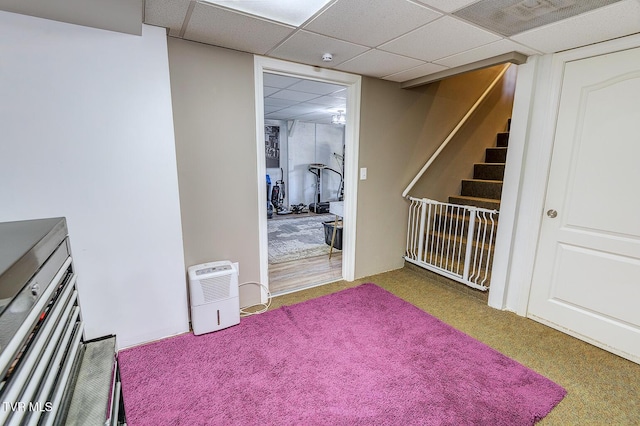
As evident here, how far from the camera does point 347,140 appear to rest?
9.90 feet

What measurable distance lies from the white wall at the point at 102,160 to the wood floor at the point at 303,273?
43.8 inches

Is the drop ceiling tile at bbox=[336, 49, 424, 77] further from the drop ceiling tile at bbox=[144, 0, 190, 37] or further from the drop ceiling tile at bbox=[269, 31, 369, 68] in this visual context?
the drop ceiling tile at bbox=[144, 0, 190, 37]

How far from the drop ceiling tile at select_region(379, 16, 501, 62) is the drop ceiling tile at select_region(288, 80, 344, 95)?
1.31 m

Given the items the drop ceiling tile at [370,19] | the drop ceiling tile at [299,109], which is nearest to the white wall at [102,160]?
the drop ceiling tile at [370,19]

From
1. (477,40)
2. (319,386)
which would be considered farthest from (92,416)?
(477,40)

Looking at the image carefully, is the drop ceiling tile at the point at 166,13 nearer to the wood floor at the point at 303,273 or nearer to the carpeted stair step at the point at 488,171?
the wood floor at the point at 303,273

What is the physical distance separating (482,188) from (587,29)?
2.06m

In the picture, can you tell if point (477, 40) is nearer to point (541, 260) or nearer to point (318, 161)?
point (541, 260)

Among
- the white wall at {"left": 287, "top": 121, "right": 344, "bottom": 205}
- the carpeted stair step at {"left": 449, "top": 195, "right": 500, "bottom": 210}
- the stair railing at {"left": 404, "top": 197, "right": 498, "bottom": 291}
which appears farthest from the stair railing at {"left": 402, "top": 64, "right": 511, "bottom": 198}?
the white wall at {"left": 287, "top": 121, "right": 344, "bottom": 205}

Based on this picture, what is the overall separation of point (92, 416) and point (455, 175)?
3.96 metres

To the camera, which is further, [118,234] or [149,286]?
[149,286]

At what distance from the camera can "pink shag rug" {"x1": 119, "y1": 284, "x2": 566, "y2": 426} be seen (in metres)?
1.52

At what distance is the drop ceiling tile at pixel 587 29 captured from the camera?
1.57 m

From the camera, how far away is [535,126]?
2311mm
